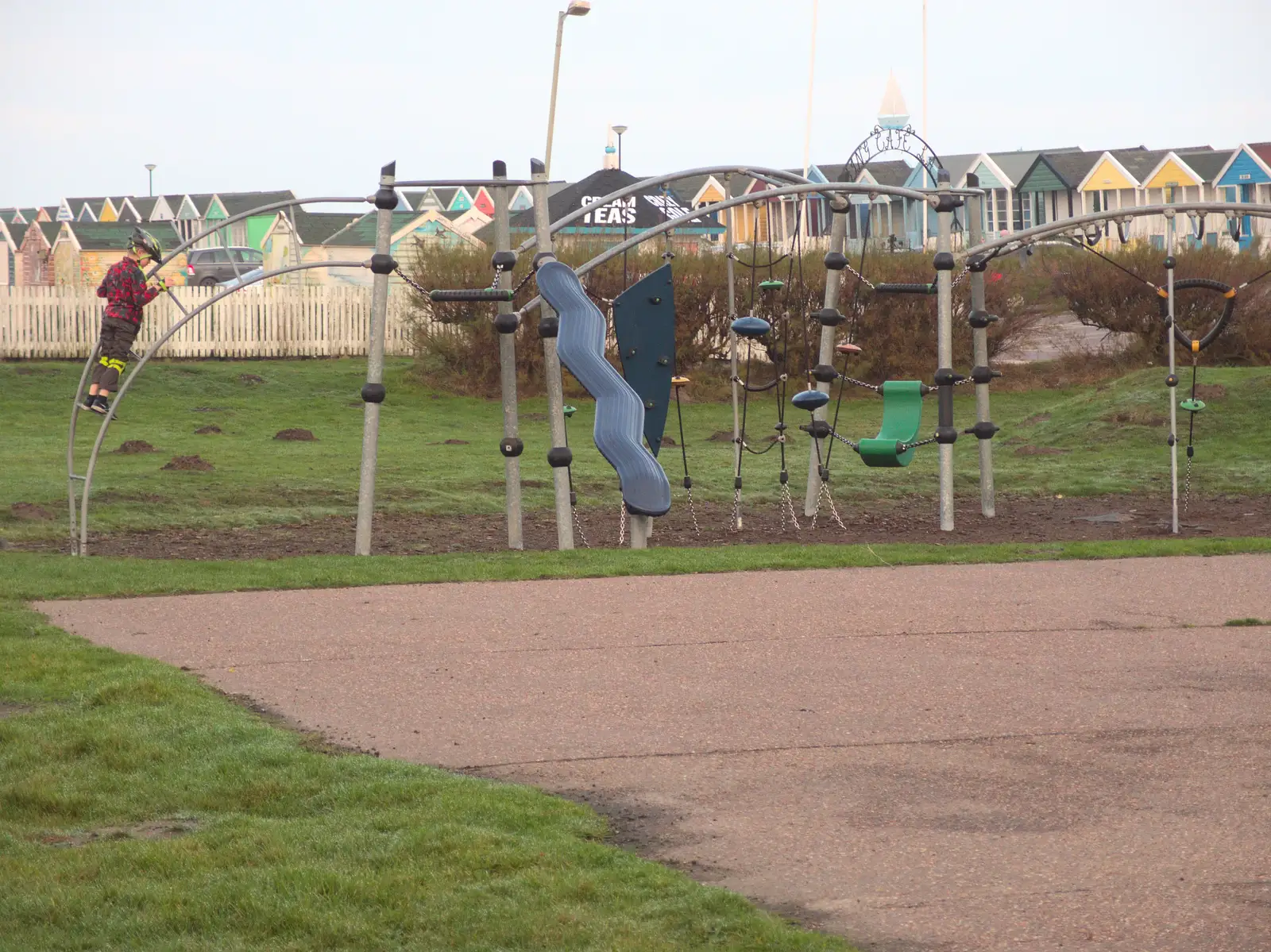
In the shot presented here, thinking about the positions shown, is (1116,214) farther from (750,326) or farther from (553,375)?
(553,375)

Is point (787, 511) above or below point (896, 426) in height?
below

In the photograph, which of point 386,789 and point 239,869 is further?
point 386,789

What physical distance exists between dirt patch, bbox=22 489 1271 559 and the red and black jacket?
2294 millimetres

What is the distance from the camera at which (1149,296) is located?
85.4ft

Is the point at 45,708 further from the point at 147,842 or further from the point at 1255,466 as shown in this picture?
the point at 1255,466

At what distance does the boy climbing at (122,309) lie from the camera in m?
14.4

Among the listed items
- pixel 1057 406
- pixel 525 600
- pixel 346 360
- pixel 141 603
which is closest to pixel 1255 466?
pixel 1057 406

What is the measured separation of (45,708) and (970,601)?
5.30 meters

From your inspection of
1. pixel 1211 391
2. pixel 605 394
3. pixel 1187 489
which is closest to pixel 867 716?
pixel 605 394

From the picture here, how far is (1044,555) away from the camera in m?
11.4

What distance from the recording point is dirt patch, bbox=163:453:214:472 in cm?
1680

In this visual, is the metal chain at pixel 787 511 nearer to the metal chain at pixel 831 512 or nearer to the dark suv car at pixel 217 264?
the metal chain at pixel 831 512

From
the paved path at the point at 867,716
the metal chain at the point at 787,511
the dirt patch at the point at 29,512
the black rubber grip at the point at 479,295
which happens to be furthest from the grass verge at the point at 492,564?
the dirt patch at the point at 29,512

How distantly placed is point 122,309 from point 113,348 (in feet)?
1.21
